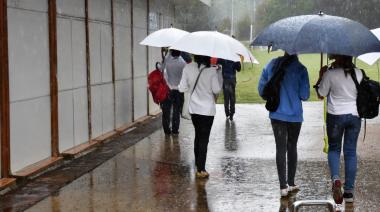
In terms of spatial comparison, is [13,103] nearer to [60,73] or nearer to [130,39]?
[60,73]

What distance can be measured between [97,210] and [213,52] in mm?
2346

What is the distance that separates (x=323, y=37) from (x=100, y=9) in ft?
17.7

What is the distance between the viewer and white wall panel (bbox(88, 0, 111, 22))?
32.7ft

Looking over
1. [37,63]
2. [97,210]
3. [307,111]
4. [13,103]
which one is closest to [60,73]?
[37,63]

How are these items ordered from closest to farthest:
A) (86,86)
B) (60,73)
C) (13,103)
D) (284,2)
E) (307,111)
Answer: (13,103)
(60,73)
(86,86)
(307,111)
(284,2)

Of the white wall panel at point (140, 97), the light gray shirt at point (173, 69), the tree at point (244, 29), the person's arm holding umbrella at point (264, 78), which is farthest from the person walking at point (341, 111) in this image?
the tree at point (244, 29)

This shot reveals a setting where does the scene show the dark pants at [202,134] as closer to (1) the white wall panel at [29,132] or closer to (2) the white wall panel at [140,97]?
(1) the white wall panel at [29,132]

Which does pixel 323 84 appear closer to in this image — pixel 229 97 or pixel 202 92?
pixel 202 92

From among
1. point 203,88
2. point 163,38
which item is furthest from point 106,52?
point 203,88

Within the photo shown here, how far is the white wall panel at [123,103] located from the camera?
11547mm

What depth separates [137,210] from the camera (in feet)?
20.1

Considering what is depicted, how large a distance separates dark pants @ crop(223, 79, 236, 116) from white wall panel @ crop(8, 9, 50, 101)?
18.4 ft

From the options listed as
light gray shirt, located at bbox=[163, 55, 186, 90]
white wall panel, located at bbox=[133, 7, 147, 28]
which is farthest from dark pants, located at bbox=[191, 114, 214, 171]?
white wall panel, located at bbox=[133, 7, 147, 28]

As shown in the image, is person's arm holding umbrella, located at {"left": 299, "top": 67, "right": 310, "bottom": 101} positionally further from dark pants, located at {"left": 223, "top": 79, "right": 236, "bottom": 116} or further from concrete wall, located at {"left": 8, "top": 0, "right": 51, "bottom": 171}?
dark pants, located at {"left": 223, "top": 79, "right": 236, "bottom": 116}
